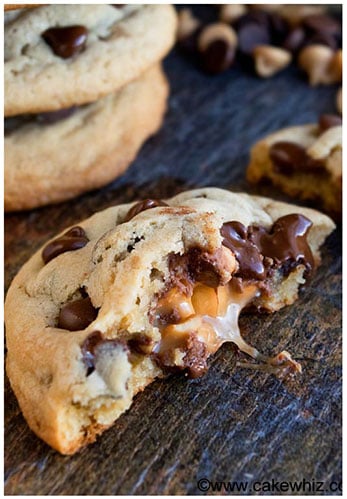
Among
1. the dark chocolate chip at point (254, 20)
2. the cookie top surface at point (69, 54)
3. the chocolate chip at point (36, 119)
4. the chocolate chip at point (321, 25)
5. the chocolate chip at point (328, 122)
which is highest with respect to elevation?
the cookie top surface at point (69, 54)

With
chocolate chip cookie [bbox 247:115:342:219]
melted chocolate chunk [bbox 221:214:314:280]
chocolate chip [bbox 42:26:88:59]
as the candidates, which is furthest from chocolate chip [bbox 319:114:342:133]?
chocolate chip [bbox 42:26:88:59]

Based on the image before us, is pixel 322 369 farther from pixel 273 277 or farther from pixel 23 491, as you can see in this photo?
pixel 23 491

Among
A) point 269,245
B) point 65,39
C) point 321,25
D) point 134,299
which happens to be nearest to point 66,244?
point 134,299

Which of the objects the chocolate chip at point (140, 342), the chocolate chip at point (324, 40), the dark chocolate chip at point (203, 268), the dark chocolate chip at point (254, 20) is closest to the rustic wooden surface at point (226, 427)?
the chocolate chip at point (140, 342)

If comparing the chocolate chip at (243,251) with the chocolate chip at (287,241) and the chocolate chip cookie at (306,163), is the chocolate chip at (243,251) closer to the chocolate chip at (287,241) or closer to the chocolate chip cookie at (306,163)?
the chocolate chip at (287,241)

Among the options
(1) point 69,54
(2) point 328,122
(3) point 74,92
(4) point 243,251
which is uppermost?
(1) point 69,54

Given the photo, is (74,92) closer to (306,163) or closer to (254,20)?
(306,163)

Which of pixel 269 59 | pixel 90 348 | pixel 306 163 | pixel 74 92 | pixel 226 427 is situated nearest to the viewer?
pixel 90 348

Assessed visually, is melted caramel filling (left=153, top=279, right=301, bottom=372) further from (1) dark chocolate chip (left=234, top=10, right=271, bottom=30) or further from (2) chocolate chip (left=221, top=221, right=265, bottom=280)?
(1) dark chocolate chip (left=234, top=10, right=271, bottom=30)
